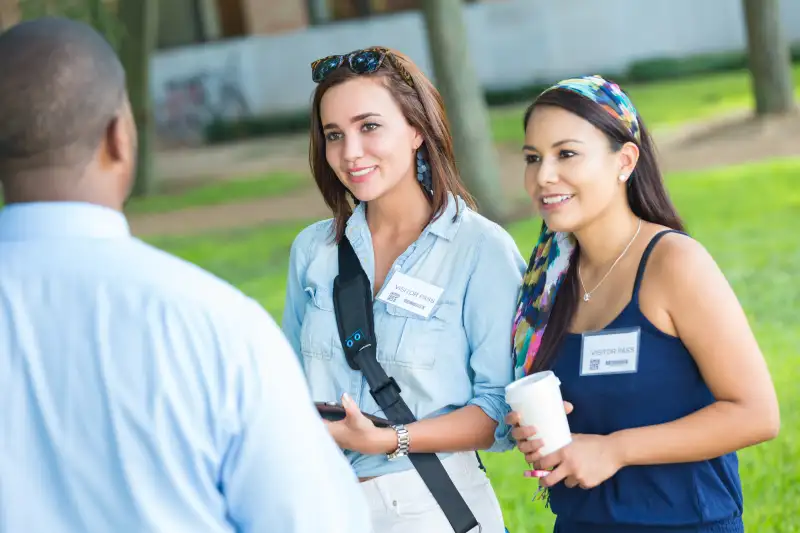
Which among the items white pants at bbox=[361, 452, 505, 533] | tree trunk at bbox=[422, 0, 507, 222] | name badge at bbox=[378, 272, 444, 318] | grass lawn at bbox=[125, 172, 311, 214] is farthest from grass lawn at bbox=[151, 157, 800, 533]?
grass lawn at bbox=[125, 172, 311, 214]

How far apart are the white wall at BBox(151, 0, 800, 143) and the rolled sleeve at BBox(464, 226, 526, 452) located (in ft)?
81.0

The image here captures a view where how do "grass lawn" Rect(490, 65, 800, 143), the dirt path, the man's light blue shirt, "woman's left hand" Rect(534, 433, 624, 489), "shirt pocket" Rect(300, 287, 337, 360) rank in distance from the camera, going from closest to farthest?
the man's light blue shirt < "woman's left hand" Rect(534, 433, 624, 489) < "shirt pocket" Rect(300, 287, 337, 360) < the dirt path < "grass lawn" Rect(490, 65, 800, 143)

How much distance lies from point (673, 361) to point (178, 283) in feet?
4.43

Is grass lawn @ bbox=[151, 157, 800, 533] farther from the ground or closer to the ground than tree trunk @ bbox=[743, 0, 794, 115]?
closer to the ground

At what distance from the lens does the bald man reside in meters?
1.52

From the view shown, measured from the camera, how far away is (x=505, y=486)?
219 inches

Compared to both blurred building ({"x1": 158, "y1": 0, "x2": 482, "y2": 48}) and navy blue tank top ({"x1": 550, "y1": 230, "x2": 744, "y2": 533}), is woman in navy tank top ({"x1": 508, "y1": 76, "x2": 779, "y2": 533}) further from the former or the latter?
blurred building ({"x1": 158, "y1": 0, "x2": 482, "y2": 48})

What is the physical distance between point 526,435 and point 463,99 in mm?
11424

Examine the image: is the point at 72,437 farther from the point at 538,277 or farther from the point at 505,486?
the point at 505,486

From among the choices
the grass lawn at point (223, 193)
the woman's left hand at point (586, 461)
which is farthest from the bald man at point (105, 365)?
the grass lawn at point (223, 193)

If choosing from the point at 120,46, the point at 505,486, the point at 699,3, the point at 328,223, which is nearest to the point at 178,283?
the point at 328,223

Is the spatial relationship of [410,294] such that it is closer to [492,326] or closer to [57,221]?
[492,326]

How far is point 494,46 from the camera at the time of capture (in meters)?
28.3

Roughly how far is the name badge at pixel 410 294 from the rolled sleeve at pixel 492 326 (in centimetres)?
9
